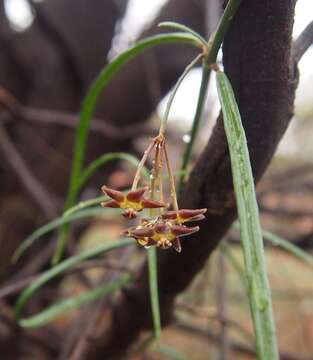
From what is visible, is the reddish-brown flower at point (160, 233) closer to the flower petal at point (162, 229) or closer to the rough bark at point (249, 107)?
the flower petal at point (162, 229)

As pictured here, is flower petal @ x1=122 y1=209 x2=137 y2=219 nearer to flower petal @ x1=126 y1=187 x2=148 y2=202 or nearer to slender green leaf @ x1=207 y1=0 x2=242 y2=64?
flower petal @ x1=126 y1=187 x2=148 y2=202

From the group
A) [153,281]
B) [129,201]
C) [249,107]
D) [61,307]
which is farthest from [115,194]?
[61,307]

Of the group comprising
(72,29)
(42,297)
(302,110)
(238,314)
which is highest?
(302,110)

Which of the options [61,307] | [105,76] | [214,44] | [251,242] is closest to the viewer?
[251,242]

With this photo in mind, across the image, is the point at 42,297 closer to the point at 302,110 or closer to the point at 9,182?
the point at 9,182

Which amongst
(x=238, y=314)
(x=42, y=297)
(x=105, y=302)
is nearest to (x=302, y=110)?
(x=238, y=314)

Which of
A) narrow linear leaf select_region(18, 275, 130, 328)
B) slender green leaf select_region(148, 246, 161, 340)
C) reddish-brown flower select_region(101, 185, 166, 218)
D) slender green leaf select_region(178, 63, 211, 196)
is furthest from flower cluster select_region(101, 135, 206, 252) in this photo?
narrow linear leaf select_region(18, 275, 130, 328)

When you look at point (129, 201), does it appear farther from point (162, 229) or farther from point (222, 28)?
point (222, 28)
